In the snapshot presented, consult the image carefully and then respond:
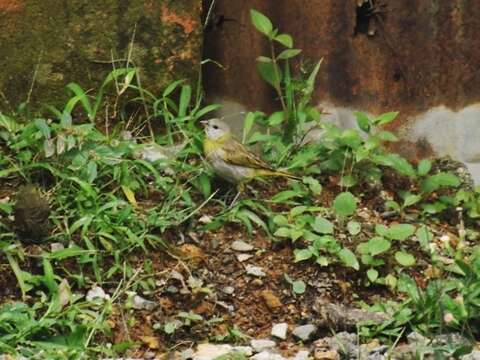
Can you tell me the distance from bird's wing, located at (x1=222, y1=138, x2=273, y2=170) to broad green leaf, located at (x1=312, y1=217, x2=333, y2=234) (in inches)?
16.7

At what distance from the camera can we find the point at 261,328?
18.3 ft

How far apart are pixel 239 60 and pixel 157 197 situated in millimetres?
992

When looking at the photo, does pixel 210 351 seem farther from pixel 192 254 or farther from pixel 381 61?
pixel 381 61

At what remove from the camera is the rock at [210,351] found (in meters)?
5.22

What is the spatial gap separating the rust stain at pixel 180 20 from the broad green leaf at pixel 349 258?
1.48 m

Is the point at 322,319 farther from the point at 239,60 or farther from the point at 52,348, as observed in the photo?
the point at 239,60

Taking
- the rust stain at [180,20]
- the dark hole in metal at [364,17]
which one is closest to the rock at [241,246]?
the rust stain at [180,20]

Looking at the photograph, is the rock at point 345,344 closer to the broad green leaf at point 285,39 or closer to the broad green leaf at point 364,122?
the broad green leaf at point 364,122

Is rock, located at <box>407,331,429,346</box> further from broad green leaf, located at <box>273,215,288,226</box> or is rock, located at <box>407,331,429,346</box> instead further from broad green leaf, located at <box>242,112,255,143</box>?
broad green leaf, located at <box>242,112,255,143</box>

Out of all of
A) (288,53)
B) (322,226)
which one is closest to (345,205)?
(322,226)

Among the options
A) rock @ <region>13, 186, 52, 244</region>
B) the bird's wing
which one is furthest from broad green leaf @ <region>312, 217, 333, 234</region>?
rock @ <region>13, 186, 52, 244</region>

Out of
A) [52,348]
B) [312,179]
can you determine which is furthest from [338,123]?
[52,348]

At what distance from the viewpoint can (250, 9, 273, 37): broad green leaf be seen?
6305 mm

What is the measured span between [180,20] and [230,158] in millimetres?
832
